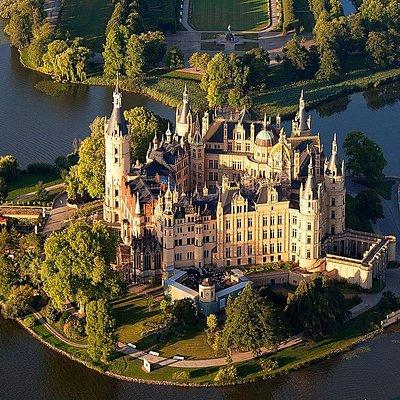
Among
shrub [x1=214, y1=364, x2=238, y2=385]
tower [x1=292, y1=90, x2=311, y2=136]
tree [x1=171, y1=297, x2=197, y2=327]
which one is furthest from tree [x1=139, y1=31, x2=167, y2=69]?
shrub [x1=214, y1=364, x2=238, y2=385]

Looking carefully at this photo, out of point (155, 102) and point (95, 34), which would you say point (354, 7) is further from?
point (155, 102)

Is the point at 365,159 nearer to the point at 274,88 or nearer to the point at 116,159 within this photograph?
the point at 116,159

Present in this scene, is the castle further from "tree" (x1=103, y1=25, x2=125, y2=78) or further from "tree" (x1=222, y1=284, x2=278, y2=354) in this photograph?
"tree" (x1=103, y1=25, x2=125, y2=78)

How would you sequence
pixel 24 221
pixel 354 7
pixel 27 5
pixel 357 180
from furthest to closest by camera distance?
pixel 354 7 < pixel 27 5 < pixel 357 180 < pixel 24 221

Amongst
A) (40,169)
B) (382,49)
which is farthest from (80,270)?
(382,49)

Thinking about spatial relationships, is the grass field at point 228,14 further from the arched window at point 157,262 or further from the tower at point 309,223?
the arched window at point 157,262

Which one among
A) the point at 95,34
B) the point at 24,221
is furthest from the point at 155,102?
the point at 24,221
